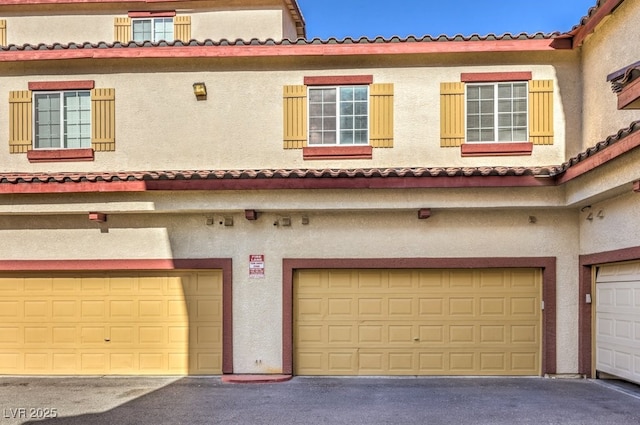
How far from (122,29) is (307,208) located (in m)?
8.01

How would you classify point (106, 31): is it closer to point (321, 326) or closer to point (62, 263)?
point (62, 263)

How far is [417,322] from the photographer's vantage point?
10773mm

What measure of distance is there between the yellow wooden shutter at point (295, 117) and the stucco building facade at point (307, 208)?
0.04m

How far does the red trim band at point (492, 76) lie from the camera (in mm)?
11133

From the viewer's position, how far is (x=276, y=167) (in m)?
11.2

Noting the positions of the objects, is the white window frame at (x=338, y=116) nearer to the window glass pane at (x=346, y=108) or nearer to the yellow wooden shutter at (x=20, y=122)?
the window glass pane at (x=346, y=108)

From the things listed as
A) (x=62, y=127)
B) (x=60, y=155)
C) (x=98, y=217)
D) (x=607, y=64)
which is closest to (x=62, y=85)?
(x=62, y=127)

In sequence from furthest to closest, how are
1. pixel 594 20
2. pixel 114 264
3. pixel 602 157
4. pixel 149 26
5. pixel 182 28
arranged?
pixel 149 26, pixel 182 28, pixel 114 264, pixel 594 20, pixel 602 157

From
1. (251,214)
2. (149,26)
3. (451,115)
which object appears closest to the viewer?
(251,214)

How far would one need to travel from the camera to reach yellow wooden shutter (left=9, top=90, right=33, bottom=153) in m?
11.5

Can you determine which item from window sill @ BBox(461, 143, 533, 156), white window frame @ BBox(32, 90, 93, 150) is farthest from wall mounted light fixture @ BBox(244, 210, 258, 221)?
window sill @ BBox(461, 143, 533, 156)

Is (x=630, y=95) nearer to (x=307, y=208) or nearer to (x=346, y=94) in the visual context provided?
(x=307, y=208)

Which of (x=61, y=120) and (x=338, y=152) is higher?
(x=61, y=120)

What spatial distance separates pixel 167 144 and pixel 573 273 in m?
8.37
